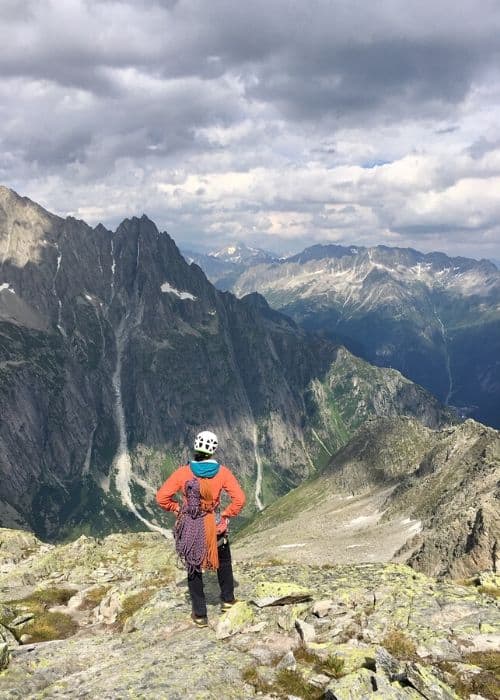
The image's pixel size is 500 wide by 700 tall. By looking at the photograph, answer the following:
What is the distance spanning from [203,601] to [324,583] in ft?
24.0

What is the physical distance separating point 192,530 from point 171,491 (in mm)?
1873

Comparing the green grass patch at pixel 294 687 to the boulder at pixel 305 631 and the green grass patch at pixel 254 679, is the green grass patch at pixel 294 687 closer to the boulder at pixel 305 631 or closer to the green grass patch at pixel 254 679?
the green grass patch at pixel 254 679

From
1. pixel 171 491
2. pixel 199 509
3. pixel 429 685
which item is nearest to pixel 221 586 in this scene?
pixel 199 509

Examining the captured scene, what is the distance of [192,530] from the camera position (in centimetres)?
2067

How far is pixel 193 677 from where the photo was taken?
15.5m

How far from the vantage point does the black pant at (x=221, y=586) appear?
20.6m

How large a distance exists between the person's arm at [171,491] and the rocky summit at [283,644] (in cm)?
472

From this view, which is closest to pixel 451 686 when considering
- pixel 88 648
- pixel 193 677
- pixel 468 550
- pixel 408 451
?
pixel 193 677

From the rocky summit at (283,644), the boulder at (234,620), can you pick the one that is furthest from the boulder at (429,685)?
the boulder at (234,620)

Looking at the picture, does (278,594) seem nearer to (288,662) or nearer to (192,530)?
(192,530)

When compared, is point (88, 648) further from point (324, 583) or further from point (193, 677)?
point (324, 583)

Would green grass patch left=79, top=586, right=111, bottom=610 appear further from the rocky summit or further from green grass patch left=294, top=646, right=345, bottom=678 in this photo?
green grass patch left=294, top=646, right=345, bottom=678

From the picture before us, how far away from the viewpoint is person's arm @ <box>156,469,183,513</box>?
20359mm

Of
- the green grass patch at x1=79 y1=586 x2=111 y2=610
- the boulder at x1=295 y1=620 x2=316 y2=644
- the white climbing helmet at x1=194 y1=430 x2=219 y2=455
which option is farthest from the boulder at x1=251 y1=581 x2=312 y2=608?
the green grass patch at x1=79 y1=586 x2=111 y2=610
